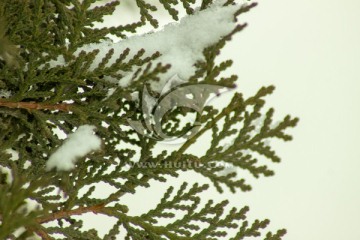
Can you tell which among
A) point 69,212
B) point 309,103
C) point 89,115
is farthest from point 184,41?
point 309,103

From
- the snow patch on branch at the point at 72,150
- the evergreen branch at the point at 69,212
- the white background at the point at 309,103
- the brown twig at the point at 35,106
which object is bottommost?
the evergreen branch at the point at 69,212

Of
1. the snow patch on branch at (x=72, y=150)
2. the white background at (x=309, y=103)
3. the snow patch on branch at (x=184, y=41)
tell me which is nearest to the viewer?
the snow patch on branch at (x=72, y=150)

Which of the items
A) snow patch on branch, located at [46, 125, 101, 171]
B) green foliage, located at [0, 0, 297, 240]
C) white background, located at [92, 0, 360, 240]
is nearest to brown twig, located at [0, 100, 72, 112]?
green foliage, located at [0, 0, 297, 240]

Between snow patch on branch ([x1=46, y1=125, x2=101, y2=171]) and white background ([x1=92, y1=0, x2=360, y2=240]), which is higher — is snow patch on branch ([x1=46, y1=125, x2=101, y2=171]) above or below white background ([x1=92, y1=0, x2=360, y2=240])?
below

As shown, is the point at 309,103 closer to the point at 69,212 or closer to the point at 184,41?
the point at 184,41

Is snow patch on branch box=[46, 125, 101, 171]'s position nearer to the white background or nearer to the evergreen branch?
the evergreen branch

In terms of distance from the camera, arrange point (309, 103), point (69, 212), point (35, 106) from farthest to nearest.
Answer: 1. point (309, 103)
2. point (69, 212)
3. point (35, 106)

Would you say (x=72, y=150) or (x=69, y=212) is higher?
(x=72, y=150)

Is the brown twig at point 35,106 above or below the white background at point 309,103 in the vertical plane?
below

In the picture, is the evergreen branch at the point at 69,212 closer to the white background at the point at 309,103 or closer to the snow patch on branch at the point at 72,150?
the snow patch on branch at the point at 72,150

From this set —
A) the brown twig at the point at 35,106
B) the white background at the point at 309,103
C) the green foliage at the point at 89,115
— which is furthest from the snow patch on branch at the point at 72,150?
the white background at the point at 309,103
